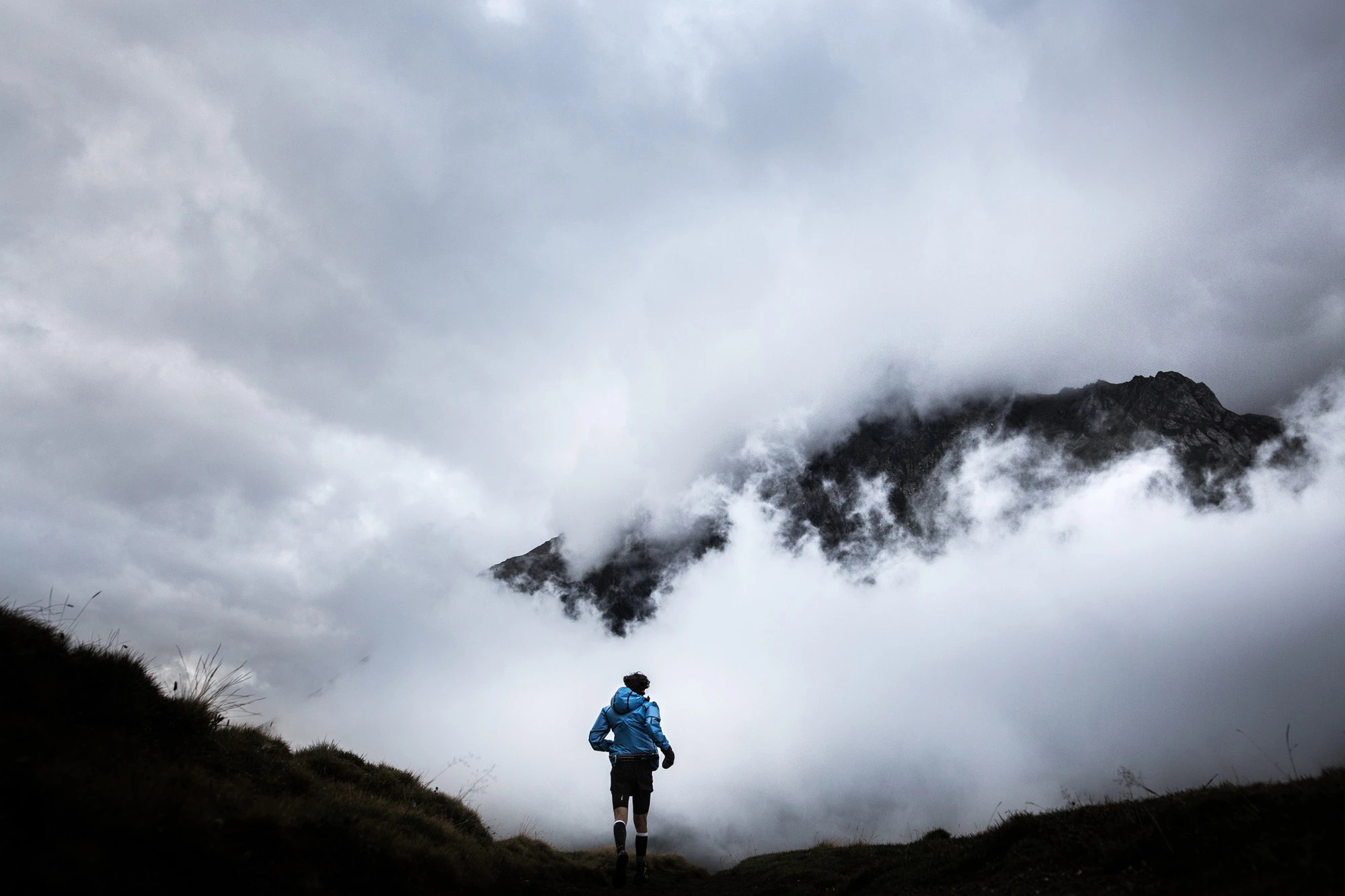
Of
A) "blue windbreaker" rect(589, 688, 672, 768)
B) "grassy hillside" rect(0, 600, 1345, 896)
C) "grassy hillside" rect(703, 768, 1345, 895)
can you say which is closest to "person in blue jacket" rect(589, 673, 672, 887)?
"blue windbreaker" rect(589, 688, 672, 768)

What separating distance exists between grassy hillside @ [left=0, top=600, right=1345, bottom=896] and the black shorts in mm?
2110

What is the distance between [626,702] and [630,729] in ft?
1.88

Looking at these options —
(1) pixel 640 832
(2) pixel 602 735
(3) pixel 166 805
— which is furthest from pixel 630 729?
(3) pixel 166 805

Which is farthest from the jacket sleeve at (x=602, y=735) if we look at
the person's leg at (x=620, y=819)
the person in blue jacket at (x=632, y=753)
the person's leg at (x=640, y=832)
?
the person's leg at (x=640, y=832)

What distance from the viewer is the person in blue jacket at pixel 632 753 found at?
13.4 m

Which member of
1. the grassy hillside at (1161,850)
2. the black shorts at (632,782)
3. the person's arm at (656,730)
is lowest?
the grassy hillside at (1161,850)

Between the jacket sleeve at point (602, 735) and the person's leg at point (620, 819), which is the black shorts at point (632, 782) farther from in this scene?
the jacket sleeve at point (602, 735)

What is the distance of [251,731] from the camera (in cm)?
1188

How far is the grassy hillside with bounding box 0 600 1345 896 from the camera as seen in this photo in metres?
5.12

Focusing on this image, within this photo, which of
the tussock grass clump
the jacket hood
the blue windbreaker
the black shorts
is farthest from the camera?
the jacket hood

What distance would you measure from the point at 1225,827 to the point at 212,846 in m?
10.2

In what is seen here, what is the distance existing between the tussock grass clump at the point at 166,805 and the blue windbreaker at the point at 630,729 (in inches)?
118

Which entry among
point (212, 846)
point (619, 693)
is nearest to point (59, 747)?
point (212, 846)

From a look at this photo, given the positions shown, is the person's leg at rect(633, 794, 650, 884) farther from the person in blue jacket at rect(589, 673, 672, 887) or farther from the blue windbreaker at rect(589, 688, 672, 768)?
the blue windbreaker at rect(589, 688, 672, 768)
